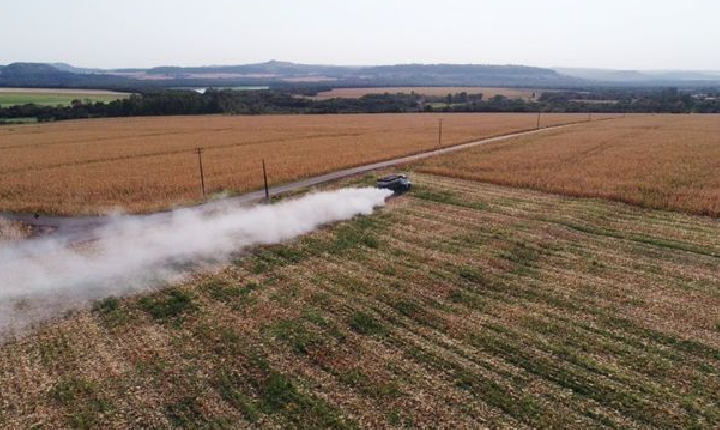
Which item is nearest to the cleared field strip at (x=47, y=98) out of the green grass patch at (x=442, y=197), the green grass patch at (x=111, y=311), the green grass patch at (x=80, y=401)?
the green grass patch at (x=442, y=197)

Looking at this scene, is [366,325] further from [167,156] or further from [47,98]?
[47,98]

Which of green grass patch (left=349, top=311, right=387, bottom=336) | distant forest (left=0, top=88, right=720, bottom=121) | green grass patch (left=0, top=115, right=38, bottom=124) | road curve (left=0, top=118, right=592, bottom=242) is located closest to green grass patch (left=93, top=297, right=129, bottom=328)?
green grass patch (left=349, top=311, right=387, bottom=336)

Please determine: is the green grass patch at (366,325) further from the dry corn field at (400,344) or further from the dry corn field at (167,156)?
the dry corn field at (167,156)

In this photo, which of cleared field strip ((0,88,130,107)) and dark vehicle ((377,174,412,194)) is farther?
cleared field strip ((0,88,130,107))

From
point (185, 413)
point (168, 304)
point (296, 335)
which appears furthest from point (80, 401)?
point (296, 335)

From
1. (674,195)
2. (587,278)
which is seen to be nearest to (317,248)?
(587,278)

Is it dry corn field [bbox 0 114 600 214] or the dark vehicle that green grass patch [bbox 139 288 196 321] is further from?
the dark vehicle
